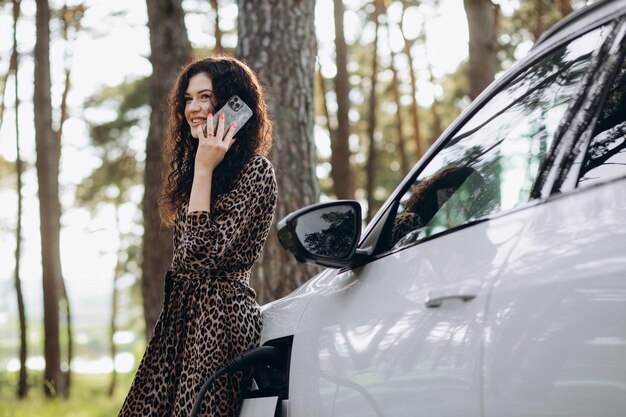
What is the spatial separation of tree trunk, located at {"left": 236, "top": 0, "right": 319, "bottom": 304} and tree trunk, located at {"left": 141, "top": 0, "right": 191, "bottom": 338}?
13.7 ft

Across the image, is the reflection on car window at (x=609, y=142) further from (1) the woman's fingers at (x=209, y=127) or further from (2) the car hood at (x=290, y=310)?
(1) the woman's fingers at (x=209, y=127)

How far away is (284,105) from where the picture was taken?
6422 millimetres

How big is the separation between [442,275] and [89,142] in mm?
24980

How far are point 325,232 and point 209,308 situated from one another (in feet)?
2.21

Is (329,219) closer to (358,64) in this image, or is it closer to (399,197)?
(399,197)

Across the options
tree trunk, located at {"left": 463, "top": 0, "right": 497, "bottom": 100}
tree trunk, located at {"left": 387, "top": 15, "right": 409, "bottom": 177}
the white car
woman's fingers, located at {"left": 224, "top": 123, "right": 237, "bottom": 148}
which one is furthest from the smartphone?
tree trunk, located at {"left": 387, "top": 15, "right": 409, "bottom": 177}

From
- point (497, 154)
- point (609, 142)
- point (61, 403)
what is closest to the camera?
point (609, 142)

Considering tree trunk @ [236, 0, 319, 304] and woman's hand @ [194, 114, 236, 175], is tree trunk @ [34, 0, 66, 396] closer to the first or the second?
tree trunk @ [236, 0, 319, 304]

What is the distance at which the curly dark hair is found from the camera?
11.2 feet

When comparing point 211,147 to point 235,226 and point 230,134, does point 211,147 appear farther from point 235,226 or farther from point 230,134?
point 235,226

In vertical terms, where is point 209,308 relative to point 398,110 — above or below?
below

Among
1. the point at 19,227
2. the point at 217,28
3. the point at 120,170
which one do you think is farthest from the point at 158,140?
the point at 120,170

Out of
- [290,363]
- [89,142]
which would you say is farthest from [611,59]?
[89,142]

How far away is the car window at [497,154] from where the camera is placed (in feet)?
6.77
